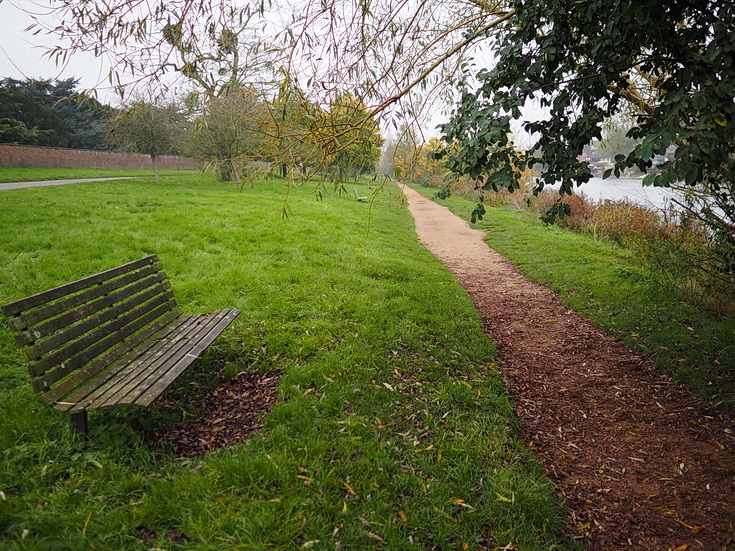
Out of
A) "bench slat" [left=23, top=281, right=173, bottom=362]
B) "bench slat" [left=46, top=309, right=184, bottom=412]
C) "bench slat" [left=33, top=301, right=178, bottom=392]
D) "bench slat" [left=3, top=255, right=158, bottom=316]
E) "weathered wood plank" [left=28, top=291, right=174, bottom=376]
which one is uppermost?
"bench slat" [left=3, top=255, right=158, bottom=316]

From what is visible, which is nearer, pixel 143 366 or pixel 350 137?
pixel 143 366

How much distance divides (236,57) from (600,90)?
3.26 meters

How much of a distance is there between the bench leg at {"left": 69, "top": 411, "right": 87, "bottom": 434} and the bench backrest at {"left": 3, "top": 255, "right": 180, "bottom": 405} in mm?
174

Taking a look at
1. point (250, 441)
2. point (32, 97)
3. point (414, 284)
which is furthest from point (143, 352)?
point (32, 97)

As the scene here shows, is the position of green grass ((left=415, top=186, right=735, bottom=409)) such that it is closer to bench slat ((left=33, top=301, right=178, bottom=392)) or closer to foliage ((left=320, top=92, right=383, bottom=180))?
foliage ((left=320, top=92, right=383, bottom=180))

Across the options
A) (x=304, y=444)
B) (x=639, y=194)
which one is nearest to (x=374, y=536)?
(x=304, y=444)

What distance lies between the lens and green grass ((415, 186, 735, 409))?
452cm

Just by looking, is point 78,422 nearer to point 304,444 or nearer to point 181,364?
point 181,364

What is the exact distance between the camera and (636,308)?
20.3ft

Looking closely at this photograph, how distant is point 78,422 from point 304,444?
1541 mm

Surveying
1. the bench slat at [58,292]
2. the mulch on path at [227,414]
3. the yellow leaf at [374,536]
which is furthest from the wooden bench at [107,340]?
the yellow leaf at [374,536]

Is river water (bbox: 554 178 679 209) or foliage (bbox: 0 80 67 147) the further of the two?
foliage (bbox: 0 80 67 147)

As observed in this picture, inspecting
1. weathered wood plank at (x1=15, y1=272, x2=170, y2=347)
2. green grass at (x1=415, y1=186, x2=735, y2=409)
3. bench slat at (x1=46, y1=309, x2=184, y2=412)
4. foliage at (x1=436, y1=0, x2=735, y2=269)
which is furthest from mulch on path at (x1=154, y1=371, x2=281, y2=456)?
green grass at (x1=415, y1=186, x2=735, y2=409)

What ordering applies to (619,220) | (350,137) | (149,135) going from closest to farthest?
(350,137), (619,220), (149,135)
